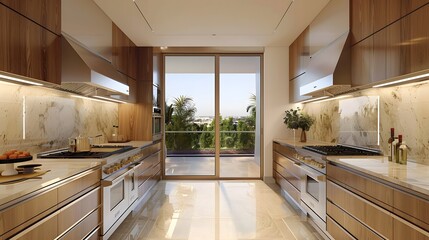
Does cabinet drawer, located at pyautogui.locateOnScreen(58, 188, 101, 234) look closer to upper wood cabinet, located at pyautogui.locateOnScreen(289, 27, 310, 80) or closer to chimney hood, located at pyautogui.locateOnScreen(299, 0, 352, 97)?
chimney hood, located at pyautogui.locateOnScreen(299, 0, 352, 97)

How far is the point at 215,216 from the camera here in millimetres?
3545

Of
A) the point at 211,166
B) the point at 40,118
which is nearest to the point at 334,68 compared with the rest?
the point at 40,118

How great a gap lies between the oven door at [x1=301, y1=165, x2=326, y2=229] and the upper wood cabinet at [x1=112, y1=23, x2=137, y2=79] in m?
2.84

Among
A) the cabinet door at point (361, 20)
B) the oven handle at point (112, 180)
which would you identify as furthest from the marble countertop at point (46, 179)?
the cabinet door at point (361, 20)

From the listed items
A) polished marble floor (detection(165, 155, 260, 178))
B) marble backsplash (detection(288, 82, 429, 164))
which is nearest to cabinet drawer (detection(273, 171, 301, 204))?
polished marble floor (detection(165, 155, 260, 178))

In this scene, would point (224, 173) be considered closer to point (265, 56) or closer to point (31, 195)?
point (265, 56)

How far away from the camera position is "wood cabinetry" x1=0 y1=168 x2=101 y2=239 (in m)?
1.37

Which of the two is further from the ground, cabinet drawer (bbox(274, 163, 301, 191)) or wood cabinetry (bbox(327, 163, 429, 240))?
wood cabinetry (bbox(327, 163, 429, 240))

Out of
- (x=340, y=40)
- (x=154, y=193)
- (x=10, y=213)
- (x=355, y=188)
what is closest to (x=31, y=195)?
(x=10, y=213)

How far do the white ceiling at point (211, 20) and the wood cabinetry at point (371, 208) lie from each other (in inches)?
79.8

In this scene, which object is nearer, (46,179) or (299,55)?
(46,179)

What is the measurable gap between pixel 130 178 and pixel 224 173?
2878 mm

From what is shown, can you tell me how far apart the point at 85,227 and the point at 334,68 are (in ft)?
8.52

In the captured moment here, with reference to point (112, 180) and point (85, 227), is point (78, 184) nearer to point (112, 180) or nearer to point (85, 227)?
point (85, 227)
